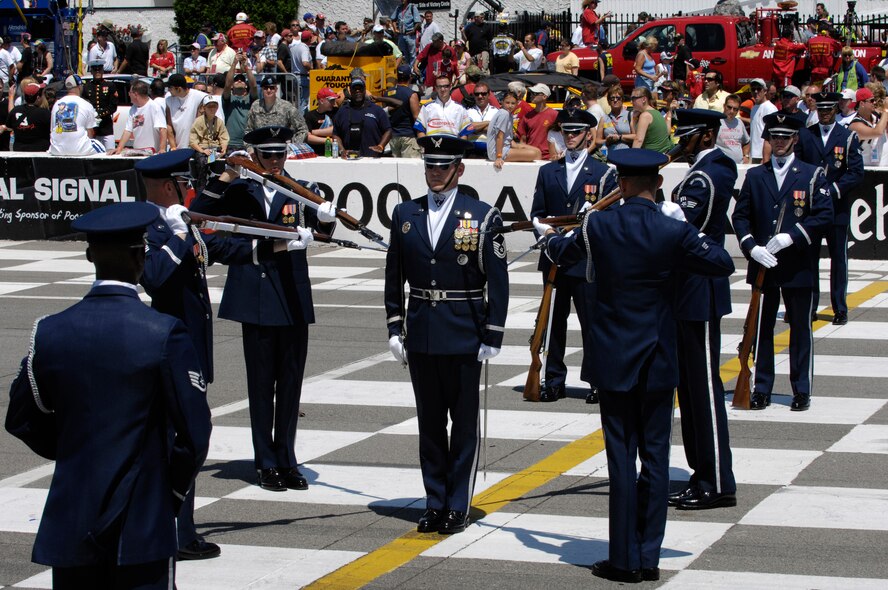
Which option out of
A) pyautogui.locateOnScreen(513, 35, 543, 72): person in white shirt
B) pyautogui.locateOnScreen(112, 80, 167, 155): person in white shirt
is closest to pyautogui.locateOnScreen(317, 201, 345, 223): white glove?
pyautogui.locateOnScreen(112, 80, 167, 155): person in white shirt

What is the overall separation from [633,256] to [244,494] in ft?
9.75

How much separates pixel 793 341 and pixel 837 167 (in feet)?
12.7

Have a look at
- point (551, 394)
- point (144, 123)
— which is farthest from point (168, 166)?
point (144, 123)

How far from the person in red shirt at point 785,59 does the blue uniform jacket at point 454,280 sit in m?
20.3

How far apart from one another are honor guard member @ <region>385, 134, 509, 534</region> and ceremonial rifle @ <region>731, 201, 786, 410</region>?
2.98 metres

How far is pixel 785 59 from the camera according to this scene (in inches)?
1060

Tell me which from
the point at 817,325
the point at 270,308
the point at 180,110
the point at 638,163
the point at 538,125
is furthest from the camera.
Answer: the point at 180,110

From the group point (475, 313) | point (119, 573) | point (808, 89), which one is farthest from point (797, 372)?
point (808, 89)

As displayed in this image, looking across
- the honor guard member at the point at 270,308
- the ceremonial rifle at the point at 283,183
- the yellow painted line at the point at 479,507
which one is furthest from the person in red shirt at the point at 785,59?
the honor guard member at the point at 270,308

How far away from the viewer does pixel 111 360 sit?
4875 millimetres

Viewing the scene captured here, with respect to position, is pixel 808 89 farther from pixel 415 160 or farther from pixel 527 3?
pixel 527 3

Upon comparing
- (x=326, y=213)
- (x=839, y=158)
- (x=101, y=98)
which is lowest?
(x=839, y=158)

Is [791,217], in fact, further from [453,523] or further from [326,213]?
[453,523]

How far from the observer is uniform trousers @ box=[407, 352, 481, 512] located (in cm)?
767
